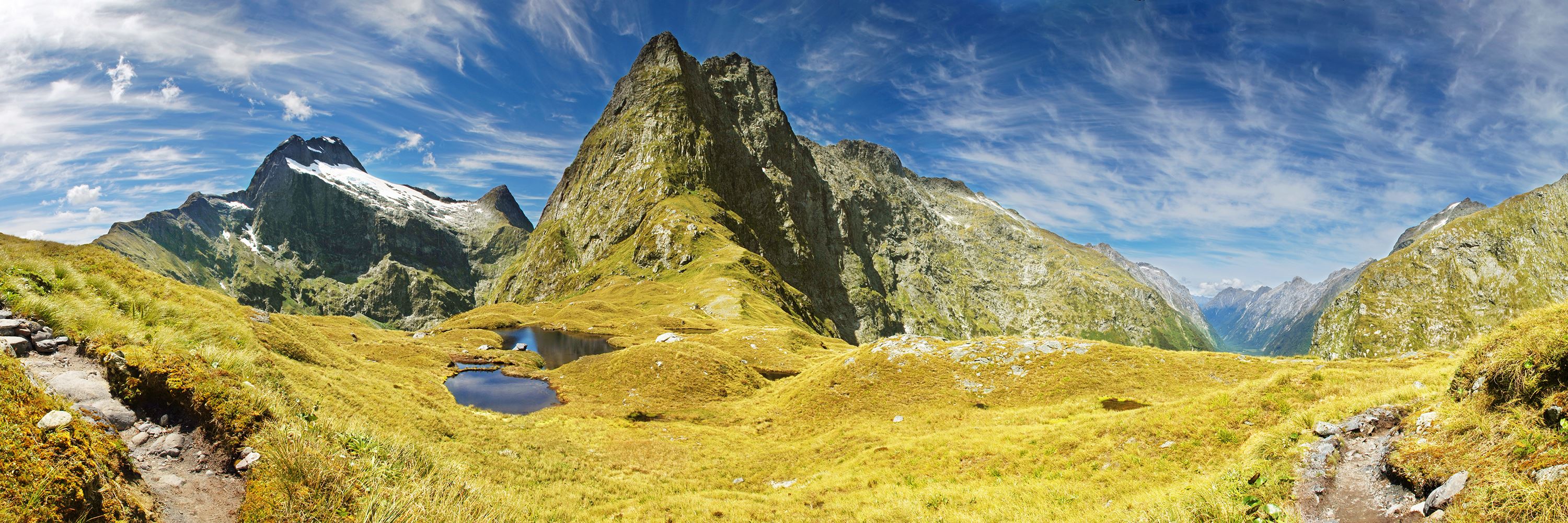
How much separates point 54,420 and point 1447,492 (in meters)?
21.6

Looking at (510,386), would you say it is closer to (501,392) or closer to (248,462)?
(501,392)

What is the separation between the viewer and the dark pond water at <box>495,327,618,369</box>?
90.3 meters

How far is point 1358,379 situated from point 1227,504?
14.4 m

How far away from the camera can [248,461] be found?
371 inches

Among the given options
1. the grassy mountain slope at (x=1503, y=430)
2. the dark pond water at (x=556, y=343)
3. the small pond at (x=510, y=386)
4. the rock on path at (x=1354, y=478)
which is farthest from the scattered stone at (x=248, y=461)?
the dark pond water at (x=556, y=343)

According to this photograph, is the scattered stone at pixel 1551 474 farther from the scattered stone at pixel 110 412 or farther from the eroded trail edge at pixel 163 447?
the scattered stone at pixel 110 412

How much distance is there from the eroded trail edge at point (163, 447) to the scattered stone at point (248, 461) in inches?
5.2

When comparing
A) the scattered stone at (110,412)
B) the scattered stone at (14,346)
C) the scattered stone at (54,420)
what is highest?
the scattered stone at (14,346)

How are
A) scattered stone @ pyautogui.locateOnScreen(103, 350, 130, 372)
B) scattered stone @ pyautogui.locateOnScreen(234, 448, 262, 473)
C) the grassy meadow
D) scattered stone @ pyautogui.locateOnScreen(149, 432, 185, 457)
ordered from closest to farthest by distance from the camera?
1. scattered stone @ pyautogui.locateOnScreen(149, 432, 185, 457)
2. scattered stone @ pyautogui.locateOnScreen(234, 448, 262, 473)
3. scattered stone @ pyautogui.locateOnScreen(103, 350, 130, 372)
4. the grassy meadow

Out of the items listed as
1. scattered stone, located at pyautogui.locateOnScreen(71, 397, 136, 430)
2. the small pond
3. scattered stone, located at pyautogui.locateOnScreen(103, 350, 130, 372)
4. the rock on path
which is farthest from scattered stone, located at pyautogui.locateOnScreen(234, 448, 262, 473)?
the small pond

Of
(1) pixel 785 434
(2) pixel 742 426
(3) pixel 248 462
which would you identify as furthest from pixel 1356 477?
(2) pixel 742 426

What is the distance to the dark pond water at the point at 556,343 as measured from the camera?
90.3 metres

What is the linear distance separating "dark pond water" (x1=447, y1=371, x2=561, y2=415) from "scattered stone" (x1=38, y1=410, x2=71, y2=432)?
3934 centimetres

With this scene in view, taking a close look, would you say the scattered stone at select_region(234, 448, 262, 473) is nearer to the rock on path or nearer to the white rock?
the white rock
